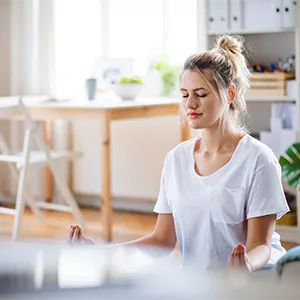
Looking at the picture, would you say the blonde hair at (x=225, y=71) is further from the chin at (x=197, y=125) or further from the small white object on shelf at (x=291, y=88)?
the small white object on shelf at (x=291, y=88)

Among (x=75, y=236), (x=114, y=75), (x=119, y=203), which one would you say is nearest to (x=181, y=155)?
(x=75, y=236)

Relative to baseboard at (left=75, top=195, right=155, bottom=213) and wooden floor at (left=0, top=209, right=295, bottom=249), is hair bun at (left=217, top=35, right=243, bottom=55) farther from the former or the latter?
baseboard at (left=75, top=195, right=155, bottom=213)

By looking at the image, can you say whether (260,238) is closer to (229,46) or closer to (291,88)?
(229,46)

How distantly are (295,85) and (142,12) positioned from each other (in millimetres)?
1271

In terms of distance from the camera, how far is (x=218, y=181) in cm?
147

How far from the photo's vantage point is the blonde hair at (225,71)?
153cm

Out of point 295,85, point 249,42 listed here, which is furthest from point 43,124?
point 295,85

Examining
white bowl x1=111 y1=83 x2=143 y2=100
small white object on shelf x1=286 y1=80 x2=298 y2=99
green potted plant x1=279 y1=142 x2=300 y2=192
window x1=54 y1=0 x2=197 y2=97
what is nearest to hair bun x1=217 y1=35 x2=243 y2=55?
green potted plant x1=279 y1=142 x2=300 y2=192

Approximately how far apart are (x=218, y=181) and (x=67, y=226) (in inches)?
108

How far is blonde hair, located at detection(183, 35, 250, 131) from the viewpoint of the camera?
5.02 feet

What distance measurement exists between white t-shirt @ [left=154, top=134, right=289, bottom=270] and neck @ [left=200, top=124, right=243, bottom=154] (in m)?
0.04

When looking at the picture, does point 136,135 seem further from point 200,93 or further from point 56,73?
point 200,93

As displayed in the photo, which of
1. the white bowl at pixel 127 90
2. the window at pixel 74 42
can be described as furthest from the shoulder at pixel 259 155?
the window at pixel 74 42

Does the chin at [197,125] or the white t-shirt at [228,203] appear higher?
the chin at [197,125]
